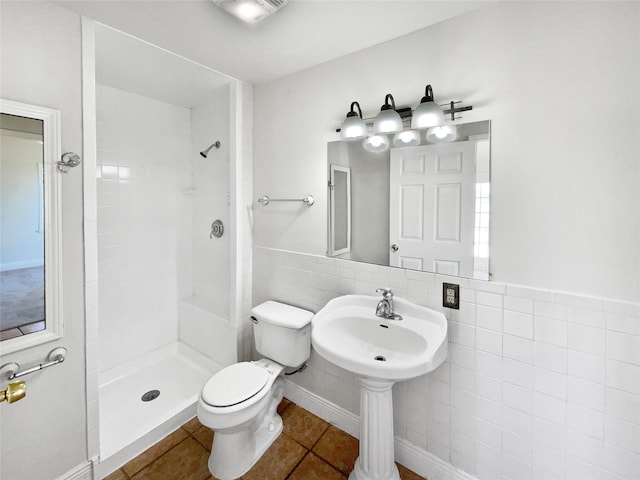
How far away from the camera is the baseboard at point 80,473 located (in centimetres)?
140

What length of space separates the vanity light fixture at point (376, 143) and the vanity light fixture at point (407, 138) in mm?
49

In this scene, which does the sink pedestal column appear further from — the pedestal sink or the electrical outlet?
the electrical outlet

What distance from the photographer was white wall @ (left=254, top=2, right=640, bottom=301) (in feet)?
3.36

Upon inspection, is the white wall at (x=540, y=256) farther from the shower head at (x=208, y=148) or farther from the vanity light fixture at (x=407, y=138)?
the shower head at (x=208, y=148)

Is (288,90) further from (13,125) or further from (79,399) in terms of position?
(79,399)

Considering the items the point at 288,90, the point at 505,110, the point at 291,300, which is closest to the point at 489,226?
the point at 505,110

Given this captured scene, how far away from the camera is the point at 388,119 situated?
55.9 inches

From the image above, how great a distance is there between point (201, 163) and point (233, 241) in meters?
0.93

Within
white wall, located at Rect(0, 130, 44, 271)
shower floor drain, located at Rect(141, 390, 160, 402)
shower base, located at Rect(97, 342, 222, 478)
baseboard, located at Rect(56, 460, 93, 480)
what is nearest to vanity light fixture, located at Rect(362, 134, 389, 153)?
white wall, located at Rect(0, 130, 44, 271)

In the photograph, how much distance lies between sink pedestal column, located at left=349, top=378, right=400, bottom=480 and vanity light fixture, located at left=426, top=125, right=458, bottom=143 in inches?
47.3

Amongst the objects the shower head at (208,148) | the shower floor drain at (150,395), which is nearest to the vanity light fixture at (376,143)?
the shower head at (208,148)

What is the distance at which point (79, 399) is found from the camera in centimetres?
143

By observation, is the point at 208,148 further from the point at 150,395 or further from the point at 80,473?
the point at 80,473

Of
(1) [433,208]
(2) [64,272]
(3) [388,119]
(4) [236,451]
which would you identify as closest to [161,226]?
(2) [64,272]
